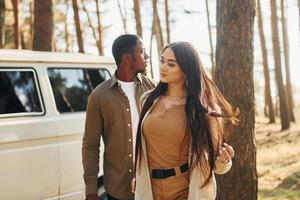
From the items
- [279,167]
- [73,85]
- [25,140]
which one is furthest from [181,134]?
[279,167]

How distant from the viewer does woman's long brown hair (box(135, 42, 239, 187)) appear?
3197mm

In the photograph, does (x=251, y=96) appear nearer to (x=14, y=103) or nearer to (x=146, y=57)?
(x=146, y=57)

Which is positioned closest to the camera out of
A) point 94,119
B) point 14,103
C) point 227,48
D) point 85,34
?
point 94,119

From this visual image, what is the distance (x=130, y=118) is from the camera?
13.0 feet

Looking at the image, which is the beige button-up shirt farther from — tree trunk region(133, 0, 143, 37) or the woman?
tree trunk region(133, 0, 143, 37)

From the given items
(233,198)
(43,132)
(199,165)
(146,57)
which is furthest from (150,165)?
(233,198)

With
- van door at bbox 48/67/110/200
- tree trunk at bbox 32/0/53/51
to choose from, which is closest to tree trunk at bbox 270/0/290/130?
tree trunk at bbox 32/0/53/51

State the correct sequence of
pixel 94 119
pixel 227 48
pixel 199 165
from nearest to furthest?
pixel 199 165 < pixel 94 119 < pixel 227 48

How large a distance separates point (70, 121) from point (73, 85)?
1.80 ft

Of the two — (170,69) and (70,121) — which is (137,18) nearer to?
(70,121)

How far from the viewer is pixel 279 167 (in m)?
11.2

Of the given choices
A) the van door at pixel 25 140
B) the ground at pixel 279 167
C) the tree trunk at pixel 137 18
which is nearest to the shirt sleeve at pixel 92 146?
the van door at pixel 25 140

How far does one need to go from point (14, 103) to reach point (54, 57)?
76cm

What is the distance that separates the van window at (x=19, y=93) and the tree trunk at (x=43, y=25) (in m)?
5.57
